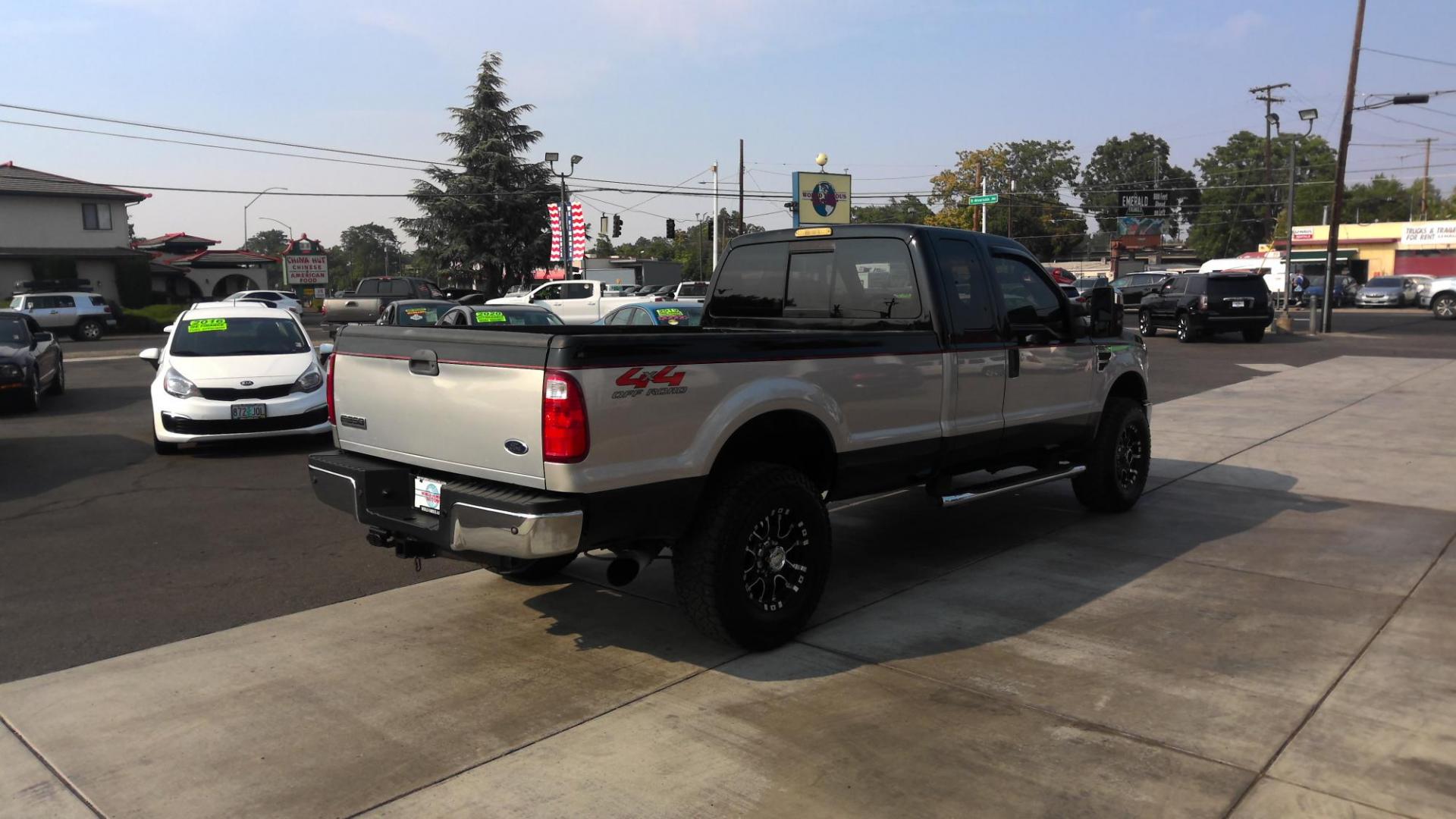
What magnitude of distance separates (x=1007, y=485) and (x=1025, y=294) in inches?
51.2

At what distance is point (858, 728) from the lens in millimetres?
4129

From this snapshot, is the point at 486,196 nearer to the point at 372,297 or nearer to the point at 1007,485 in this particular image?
the point at 372,297

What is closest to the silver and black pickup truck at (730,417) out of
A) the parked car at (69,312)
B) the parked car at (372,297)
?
the parked car at (372,297)

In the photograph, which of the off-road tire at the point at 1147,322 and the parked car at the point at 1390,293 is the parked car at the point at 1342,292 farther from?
the off-road tire at the point at 1147,322

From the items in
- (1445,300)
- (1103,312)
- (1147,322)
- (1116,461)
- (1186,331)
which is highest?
(1103,312)

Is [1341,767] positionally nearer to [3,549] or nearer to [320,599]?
[320,599]

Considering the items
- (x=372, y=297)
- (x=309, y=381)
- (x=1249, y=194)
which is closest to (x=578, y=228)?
(x=372, y=297)

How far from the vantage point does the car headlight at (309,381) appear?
10820 millimetres

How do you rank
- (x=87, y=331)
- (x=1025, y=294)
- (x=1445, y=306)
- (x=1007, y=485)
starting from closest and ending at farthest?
1. (x=1007, y=485)
2. (x=1025, y=294)
3. (x=87, y=331)
4. (x=1445, y=306)

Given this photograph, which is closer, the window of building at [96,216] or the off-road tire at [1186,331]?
the off-road tire at [1186,331]

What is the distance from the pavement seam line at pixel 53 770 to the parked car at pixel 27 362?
1125 cm

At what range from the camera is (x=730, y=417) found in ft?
15.4

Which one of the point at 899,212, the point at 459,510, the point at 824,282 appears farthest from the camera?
the point at 899,212

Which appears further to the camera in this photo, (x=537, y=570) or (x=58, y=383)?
(x=58, y=383)
